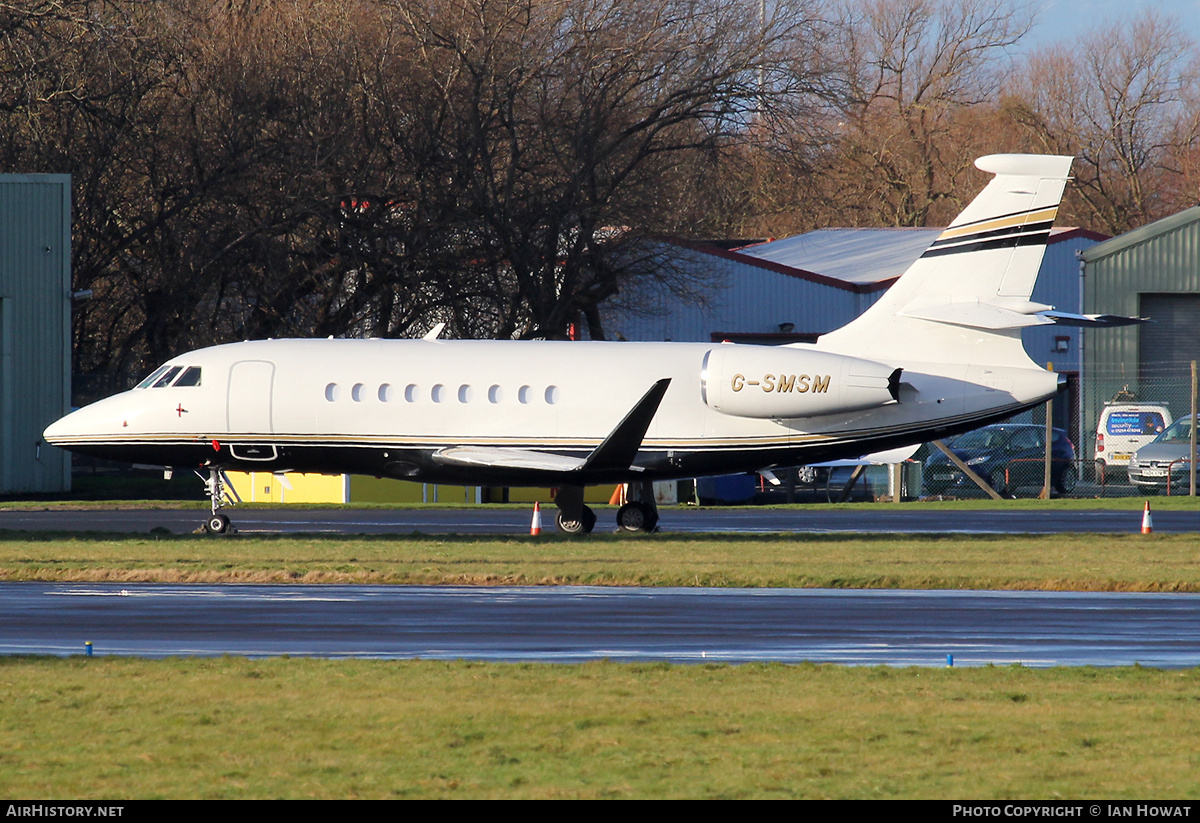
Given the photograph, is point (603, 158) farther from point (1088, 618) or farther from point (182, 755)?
point (182, 755)

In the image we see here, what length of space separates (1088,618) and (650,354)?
35.6 ft

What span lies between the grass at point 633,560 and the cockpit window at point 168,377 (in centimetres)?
339

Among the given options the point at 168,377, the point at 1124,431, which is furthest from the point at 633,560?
the point at 1124,431

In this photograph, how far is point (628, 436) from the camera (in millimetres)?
22734

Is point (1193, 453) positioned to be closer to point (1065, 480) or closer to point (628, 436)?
point (1065, 480)

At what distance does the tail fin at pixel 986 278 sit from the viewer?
22875 mm

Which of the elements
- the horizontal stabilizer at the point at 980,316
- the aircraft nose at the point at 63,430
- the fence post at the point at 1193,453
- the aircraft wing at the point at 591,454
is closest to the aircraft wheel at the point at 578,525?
the aircraft wing at the point at 591,454

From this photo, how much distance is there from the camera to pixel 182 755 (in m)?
7.78

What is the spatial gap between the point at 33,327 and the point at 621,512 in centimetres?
1814

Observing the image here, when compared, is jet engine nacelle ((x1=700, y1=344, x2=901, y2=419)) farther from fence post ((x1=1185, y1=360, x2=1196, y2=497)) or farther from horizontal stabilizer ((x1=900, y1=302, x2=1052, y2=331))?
fence post ((x1=1185, y1=360, x2=1196, y2=497))

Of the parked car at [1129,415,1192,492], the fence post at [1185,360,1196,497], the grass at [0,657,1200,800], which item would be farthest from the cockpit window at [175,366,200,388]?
the parked car at [1129,415,1192,492]

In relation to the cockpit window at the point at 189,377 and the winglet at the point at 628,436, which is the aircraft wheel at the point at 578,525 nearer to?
the winglet at the point at 628,436

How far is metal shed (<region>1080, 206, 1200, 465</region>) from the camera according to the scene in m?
45.4

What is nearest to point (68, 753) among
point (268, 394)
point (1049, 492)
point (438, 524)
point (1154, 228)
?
point (268, 394)
